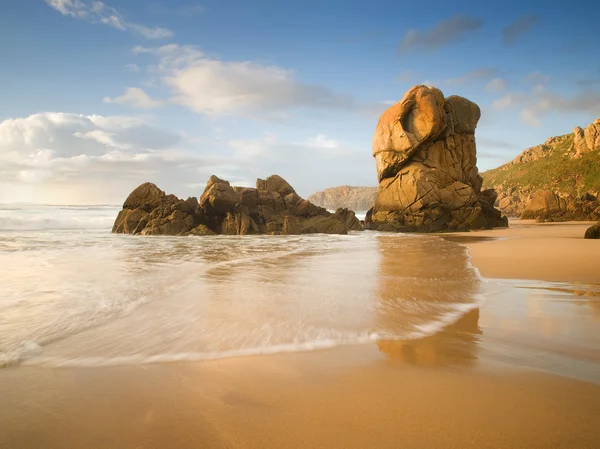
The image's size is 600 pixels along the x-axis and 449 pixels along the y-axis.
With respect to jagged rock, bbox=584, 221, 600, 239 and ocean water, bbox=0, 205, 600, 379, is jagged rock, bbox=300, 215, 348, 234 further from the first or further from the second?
ocean water, bbox=0, 205, 600, 379

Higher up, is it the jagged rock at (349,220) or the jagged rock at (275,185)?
the jagged rock at (275,185)

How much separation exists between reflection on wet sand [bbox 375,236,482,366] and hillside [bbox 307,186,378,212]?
393ft

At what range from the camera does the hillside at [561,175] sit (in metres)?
58.3

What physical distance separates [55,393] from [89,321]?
79.7 inches

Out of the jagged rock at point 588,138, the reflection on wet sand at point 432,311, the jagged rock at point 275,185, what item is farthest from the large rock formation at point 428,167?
the jagged rock at point 588,138

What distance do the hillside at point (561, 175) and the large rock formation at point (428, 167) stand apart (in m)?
33.6

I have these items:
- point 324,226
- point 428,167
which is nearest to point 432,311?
point 324,226

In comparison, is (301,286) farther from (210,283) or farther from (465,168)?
(465,168)

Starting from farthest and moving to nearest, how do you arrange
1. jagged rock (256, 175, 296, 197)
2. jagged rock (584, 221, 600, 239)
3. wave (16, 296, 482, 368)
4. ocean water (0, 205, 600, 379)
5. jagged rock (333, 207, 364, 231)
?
jagged rock (256, 175, 296, 197) < jagged rock (333, 207, 364, 231) < jagged rock (584, 221, 600, 239) < ocean water (0, 205, 600, 379) < wave (16, 296, 482, 368)

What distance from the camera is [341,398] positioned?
89.9 inches

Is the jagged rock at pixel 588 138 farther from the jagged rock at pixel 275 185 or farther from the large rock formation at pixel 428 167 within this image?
the jagged rock at pixel 275 185

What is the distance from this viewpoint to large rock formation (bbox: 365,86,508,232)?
87.6ft

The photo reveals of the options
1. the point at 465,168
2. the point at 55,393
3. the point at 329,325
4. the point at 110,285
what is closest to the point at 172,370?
the point at 55,393

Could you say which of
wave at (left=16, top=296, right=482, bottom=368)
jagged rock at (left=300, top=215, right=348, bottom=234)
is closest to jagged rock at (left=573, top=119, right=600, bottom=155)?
jagged rock at (left=300, top=215, right=348, bottom=234)
